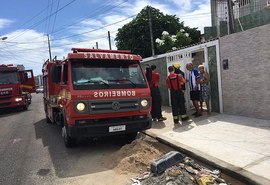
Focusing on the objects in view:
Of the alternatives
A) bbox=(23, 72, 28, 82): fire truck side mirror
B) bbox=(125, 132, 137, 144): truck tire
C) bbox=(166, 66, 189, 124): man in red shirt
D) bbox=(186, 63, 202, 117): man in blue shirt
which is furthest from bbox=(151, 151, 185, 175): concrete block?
bbox=(23, 72, 28, 82): fire truck side mirror

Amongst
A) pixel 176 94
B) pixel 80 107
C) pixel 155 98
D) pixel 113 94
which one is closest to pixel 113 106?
pixel 113 94

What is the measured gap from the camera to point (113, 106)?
22.2ft

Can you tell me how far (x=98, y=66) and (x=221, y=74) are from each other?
14.2 ft

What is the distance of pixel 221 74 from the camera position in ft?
31.4

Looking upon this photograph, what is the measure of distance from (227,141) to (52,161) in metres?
3.88

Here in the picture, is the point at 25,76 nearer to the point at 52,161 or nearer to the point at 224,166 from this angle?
the point at 52,161

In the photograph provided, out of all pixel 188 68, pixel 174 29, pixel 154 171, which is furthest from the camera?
pixel 174 29

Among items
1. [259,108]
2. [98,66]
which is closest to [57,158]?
[98,66]

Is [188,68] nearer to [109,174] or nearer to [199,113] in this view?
[199,113]

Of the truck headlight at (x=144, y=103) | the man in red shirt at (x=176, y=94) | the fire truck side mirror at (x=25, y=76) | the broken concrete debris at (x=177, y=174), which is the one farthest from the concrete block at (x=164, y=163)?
Result: the fire truck side mirror at (x=25, y=76)

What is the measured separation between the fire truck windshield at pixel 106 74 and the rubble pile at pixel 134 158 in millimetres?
1438

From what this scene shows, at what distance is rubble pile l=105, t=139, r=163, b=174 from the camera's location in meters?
5.74

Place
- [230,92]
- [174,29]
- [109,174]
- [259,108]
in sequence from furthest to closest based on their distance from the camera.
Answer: [174,29] < [230,92] < [259,108] < [109,174]

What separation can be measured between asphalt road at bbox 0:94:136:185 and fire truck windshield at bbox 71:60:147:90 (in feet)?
5.25
